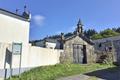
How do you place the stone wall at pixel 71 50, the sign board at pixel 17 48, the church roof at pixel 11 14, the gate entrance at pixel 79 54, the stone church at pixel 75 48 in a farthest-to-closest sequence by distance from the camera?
1. the gate entrance at pixel 79 54
2. the stone church at pixel 75 48
3. the stone wall at pixel 71 50
4. the sign board at pixel 17 48
5. the church roof at pixel 11 14

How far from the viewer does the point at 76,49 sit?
23.1 m

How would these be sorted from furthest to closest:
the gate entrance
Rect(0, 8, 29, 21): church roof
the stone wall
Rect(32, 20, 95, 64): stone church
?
1. the gate entrance
2. Rect(32, 20, 95, 64): stone church
3. the stone wall
4. Rect(0, 8, 29, 21): church roof

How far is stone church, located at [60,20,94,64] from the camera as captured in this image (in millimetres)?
21984

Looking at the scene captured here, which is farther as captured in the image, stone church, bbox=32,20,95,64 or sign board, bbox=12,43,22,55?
stone church, bbox=32,20,95,64

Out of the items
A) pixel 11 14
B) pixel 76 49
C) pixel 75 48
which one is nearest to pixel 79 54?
pixel 76 49

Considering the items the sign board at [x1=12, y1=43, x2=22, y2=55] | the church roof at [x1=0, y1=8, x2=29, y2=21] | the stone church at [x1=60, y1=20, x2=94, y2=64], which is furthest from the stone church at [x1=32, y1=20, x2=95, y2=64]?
the church roof at [x1=0, y1=8, x2=29, y2=21]

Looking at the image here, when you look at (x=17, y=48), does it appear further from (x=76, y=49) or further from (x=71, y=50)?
(x=76, y=49)

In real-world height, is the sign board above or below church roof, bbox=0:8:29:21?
below

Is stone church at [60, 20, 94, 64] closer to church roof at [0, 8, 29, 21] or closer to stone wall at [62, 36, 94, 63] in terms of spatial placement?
stone wall at [62, 36, 94, 63]

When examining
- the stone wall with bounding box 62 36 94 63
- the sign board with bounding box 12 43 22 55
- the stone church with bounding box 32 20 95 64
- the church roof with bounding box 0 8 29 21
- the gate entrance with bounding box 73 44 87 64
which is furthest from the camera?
the gate entrance with bounding box 73 44 87 64

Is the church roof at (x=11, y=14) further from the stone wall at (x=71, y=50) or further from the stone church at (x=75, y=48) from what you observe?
the stone wall at (x=71, y=50)

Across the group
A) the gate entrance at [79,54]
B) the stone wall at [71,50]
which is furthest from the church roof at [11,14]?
the gate entrance at [79,54]

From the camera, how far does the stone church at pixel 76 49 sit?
21984mm

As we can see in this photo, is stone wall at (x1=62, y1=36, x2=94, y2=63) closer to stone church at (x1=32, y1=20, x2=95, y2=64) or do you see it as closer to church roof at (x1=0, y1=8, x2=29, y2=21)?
stone church at (x1=32, y1=20, x2=95, y2=64)
